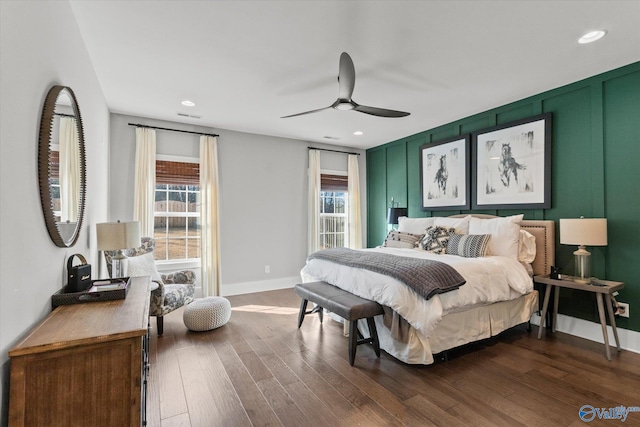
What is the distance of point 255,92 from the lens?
11.6 feet

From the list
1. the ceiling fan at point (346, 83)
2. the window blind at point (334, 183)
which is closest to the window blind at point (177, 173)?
the window blind at point (334, 183)

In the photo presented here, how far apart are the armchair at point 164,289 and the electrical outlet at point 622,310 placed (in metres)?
4.52

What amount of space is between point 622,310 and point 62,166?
4.77 metres

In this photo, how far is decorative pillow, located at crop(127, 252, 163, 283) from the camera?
337cm

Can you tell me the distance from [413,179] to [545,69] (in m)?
2.62

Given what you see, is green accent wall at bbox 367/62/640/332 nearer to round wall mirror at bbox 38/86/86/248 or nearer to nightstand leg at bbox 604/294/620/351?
nightstand leg at bbox 604/294/620/351

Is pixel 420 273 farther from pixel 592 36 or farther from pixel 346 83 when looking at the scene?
pixel 592 36

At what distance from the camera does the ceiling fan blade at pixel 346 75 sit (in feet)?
7.60

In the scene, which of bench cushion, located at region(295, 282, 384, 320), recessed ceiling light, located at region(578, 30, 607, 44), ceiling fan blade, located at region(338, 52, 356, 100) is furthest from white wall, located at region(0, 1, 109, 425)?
recessed ceiling light, located at region(578, 30, 607, 44)

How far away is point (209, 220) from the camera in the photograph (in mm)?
4719

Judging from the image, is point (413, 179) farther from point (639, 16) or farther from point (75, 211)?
point (75, 211)

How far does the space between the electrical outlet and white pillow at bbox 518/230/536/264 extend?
81 centimetres

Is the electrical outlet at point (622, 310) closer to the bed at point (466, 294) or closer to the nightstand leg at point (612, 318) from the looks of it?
the nightstand leg at point (612, 318)

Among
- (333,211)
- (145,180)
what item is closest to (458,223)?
(333,211)
